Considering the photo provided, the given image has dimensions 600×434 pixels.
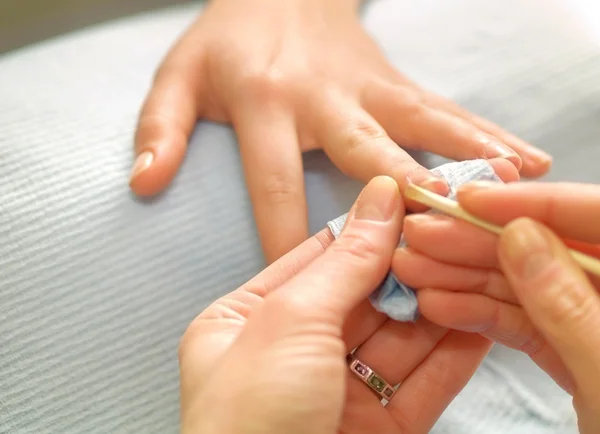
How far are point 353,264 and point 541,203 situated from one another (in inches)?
5.6

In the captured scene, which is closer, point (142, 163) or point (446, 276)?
A: point (446, 276)

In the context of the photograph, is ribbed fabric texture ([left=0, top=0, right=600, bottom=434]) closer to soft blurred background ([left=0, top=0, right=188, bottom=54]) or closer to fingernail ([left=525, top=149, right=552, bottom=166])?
fingernail ([left=525, top=149, right=552, bottom=166])

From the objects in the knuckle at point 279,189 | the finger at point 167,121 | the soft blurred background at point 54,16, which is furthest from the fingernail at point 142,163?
the soft blurred background at point 54,16

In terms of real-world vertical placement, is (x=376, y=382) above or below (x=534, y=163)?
below

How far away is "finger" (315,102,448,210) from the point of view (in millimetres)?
528

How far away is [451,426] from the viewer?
22.6 inches

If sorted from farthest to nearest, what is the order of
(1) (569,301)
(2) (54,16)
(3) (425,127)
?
(2) (54,16), (3) (425,127), (1) (569,301)

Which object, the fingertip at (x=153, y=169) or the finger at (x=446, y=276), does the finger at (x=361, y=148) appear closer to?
the finger at (x=446, y=276)

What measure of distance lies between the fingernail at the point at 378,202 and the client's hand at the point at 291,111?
0.03m

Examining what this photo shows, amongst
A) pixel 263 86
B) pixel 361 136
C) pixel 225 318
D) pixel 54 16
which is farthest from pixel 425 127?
pixel 54 16

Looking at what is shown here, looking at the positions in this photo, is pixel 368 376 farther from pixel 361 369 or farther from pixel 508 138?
pixel 508 138

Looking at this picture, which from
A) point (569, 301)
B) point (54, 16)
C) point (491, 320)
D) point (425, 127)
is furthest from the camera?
point (54, 16)

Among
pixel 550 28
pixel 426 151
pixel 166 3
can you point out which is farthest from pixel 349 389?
pixel 166 3

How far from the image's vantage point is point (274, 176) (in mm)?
586
